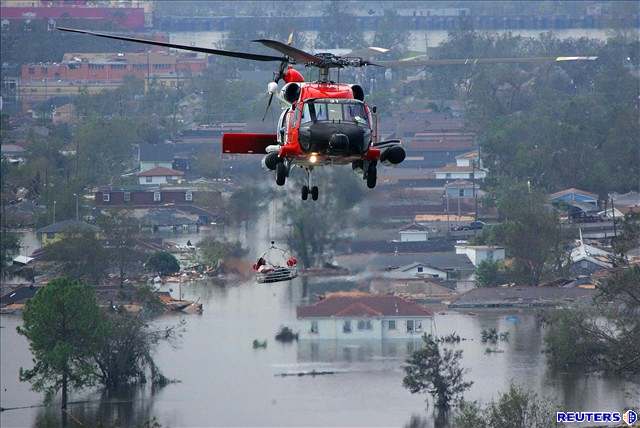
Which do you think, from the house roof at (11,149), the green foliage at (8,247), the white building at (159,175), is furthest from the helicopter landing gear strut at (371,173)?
the house roof at (11,149)

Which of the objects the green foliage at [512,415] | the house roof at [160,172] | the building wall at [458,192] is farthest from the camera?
the house roof at [160,172]

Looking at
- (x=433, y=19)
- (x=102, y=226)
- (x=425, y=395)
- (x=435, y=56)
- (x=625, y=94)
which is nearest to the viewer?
(x=425, y=395)

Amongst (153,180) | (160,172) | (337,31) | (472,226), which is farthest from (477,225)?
(337,31)

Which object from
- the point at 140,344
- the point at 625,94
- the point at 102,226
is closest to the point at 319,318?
the point at 140,344

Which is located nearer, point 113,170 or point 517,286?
point 517,286

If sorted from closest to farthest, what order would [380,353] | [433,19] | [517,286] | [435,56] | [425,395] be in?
[425,395] < [380,353] < [517,286] < [435,56] < [433,19]

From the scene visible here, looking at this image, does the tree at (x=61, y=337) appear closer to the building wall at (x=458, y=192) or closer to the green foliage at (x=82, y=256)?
the green foliage at (x=82, y=256)

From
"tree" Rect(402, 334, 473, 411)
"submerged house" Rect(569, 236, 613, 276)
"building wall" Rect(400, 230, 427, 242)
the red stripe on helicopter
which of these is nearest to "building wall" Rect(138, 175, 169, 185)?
"building wall" Rect(400, 230, 427, 242)

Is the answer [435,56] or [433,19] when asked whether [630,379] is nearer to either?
[435,56]
